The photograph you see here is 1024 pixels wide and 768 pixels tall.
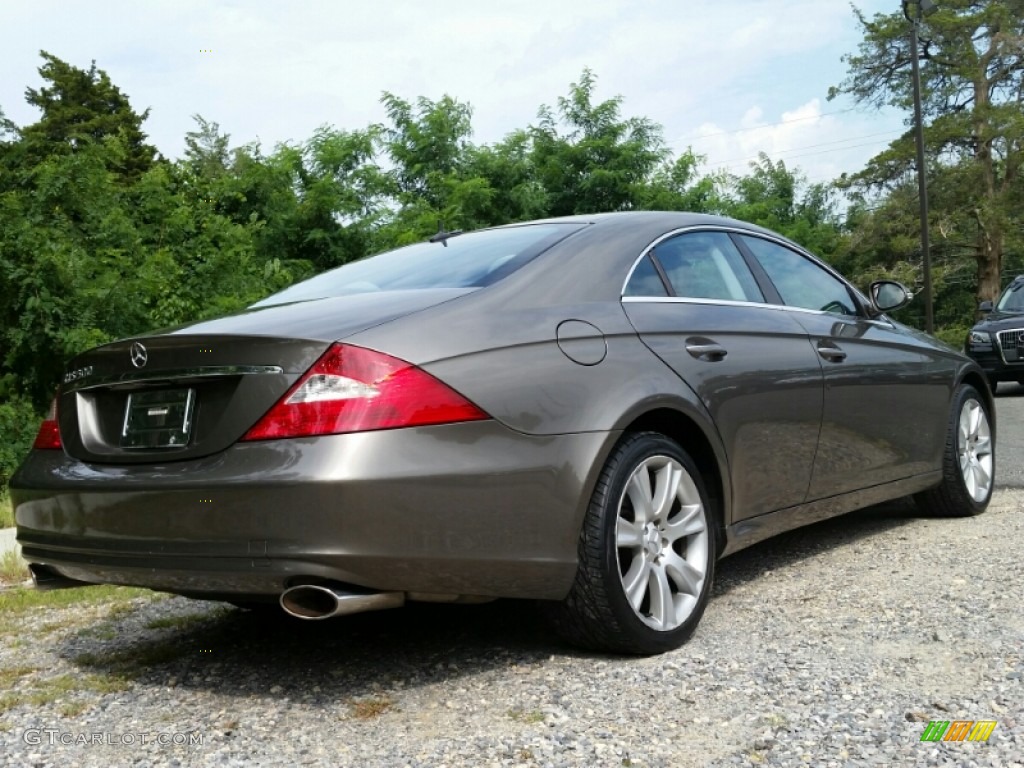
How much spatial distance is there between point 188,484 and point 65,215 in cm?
1205

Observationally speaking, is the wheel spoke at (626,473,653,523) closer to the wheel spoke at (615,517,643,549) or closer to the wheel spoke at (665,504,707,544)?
the wheel spoke at (615,517,643,549)

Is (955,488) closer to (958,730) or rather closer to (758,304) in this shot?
(758,304)

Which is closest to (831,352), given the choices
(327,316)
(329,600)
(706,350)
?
(706,350)

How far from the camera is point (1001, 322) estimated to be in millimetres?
15023

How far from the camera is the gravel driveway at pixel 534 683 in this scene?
9.14 ft

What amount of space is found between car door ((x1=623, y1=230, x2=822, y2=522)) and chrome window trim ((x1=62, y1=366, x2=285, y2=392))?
126 centimetres

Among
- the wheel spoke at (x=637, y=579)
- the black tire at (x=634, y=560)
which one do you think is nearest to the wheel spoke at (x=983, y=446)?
the black tire at (x=634, y=560)

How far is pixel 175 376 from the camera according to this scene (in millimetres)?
3203

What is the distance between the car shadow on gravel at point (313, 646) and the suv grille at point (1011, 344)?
1105cm

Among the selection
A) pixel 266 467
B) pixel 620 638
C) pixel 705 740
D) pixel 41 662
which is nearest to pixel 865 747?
pixel 705 740

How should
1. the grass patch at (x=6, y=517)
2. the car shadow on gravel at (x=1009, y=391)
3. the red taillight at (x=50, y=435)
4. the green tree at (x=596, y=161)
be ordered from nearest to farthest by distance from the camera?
the red taillight at (x=50, y=435)
the grass patch at (x=6, y=517)
the car shadow on gravel at (x=1009, y=391)
the green tree at (x=596, y=161)

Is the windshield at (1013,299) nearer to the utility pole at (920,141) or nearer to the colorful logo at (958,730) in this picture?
the utility pole at (920,141)

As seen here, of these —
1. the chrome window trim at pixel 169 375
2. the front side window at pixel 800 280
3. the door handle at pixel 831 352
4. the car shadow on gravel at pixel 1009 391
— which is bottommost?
the car shadow on gravel at pixel 1009 391

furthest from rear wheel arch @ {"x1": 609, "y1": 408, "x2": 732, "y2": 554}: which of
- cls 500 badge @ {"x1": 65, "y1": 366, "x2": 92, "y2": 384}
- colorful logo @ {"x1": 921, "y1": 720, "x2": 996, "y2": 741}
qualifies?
cls 500 badge @ {"x1": 65, "y1": 366, "x2": 92, "y2": 384}
